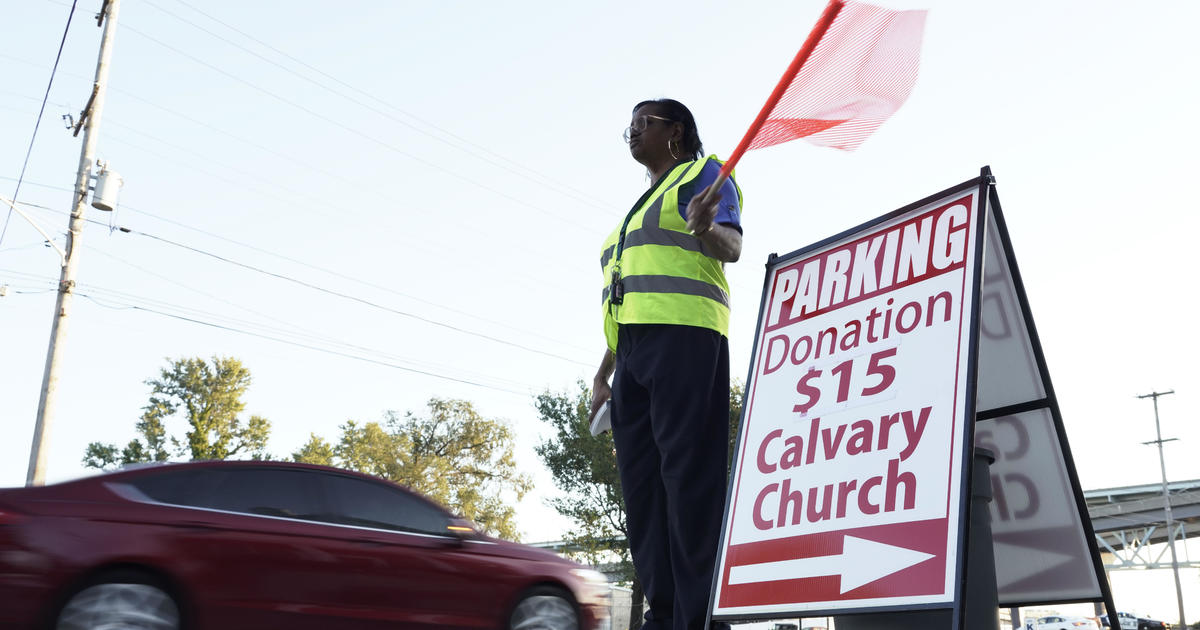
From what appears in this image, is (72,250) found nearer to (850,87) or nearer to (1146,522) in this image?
(850,87)

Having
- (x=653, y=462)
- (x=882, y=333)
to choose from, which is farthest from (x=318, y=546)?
(x=882, y=333)

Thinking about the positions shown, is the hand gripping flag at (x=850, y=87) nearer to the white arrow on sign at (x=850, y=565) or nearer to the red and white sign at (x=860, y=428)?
the red and white sign at (x=860, y=428)

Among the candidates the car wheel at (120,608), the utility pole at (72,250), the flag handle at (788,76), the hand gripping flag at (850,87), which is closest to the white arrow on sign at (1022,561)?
the hand gripping flag at (850,87)

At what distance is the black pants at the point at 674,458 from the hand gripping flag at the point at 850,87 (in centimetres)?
74

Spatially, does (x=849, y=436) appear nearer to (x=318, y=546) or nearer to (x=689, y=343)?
(x=689, y=343)

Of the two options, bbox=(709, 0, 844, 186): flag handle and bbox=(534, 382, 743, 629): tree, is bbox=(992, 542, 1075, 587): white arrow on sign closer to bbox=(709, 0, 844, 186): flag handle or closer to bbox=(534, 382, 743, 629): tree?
bbox=(709, 0, 844, 186): flag handle

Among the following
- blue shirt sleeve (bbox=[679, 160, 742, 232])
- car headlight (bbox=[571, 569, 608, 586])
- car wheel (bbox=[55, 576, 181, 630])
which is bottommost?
car wheel (bbox=[55, 576, 181, 630])

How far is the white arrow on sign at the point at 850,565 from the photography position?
101 inches

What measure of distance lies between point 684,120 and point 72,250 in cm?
1812

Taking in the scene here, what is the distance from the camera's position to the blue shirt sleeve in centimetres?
323

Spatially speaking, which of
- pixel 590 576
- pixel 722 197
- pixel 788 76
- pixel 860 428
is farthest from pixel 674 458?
pixel 590 576

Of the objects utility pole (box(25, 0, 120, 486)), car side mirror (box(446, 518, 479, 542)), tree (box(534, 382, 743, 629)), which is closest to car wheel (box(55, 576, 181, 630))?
car side mirror (box(446, 518, 479, 542))

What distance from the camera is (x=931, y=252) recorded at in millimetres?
3074

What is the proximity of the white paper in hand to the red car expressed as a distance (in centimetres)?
222
